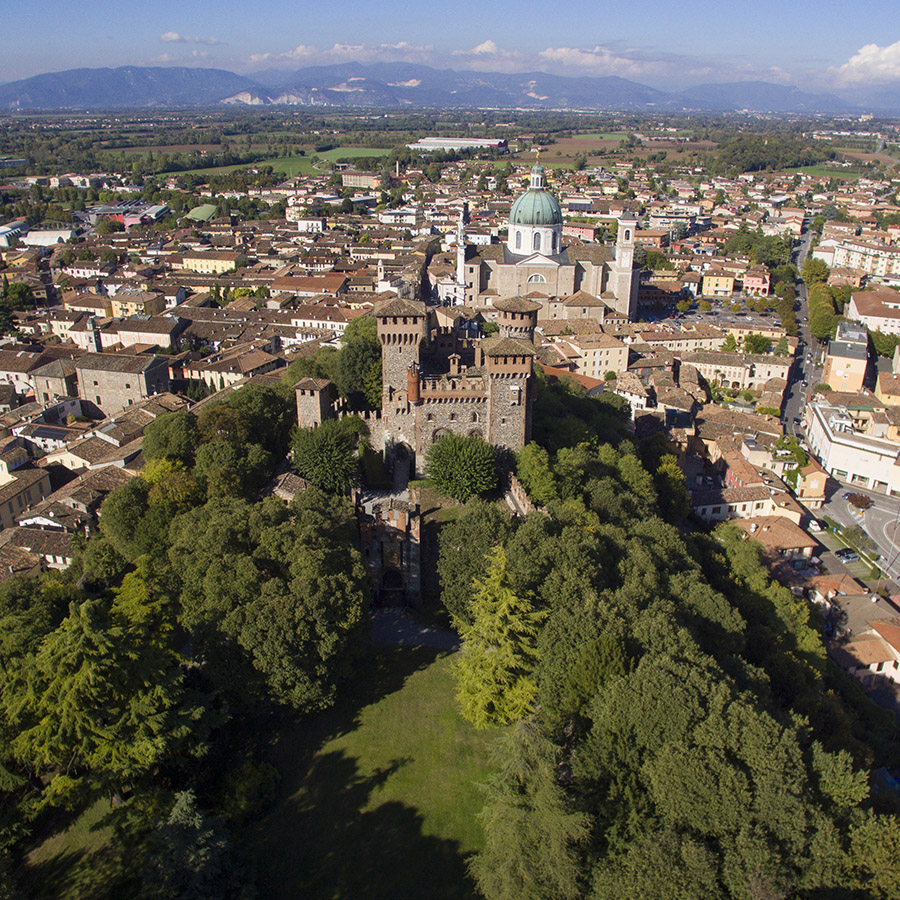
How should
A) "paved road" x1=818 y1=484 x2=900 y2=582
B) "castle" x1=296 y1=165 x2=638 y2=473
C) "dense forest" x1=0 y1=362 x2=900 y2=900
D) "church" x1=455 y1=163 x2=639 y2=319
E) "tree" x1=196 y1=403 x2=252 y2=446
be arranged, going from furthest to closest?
"church" x1=455 y1=163 x2=639 y2=319, "paved road" x1=818 y1=484 x2=900 y2=582, "tree" x1=196 y1=403 x2=252 y2=446, "castle" x1=296 y1=165 x2=638 y2=473, "dense forest" x1=0 y1=362 x2=900 y2=900

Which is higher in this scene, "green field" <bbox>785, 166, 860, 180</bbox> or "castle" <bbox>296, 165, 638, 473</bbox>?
"green field" <bbox>785, 166, 860, 180</bbox>

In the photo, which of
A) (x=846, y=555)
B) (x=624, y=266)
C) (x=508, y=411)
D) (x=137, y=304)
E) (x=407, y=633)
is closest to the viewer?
(x=407, y=633)

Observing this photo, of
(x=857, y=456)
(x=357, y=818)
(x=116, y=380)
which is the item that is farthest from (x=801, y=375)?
(x=357, y=818)

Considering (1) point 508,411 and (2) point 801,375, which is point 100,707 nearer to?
(1) point 508,411

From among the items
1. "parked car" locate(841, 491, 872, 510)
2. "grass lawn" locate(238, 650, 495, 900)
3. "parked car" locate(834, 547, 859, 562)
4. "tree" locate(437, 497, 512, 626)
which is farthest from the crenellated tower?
"parked car" locate(841, 491, 872, 510)

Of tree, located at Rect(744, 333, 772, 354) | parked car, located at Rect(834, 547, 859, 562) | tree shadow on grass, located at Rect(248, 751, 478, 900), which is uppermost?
tree shadow on grass, located at Rect(248, 751, 478, 900)

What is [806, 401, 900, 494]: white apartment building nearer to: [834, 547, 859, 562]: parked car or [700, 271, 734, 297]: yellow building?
[834, 547, 859, 562]: parked car
